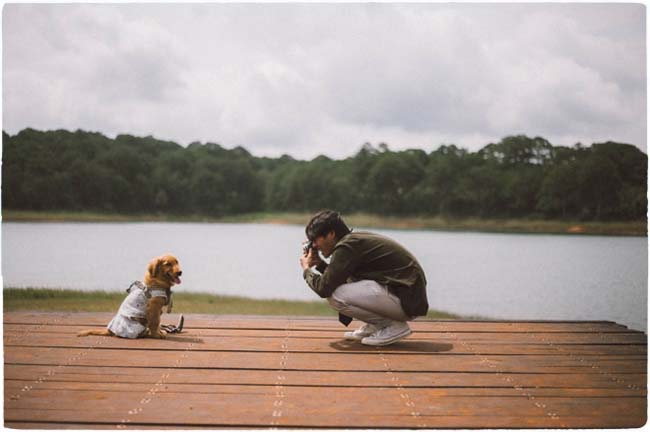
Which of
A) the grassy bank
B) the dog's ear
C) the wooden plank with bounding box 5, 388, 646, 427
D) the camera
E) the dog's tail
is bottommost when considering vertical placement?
the grassy bank

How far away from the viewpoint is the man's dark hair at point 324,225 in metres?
4.27

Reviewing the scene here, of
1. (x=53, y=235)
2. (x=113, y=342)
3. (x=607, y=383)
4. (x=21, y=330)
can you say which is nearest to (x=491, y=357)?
(x=607, y=383)

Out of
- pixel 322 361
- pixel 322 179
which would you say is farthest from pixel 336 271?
pixel 322 179

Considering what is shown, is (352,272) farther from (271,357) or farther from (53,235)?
(53,235)

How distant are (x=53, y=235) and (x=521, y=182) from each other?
9.81 m

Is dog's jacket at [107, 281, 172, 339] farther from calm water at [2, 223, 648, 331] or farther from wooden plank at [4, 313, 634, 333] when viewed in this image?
calm water at [2, 223, 648, 331]

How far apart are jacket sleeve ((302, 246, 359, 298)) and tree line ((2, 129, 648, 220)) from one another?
4.52 metres

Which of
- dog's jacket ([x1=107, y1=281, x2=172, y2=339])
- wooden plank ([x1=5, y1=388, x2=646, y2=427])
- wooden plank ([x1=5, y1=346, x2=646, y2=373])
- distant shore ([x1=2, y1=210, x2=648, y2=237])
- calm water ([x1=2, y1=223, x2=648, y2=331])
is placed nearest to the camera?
wooden plank ([x1=5, y1=388, x2=646, y2=427])

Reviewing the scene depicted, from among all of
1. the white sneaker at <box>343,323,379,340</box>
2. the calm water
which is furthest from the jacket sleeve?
the calm water

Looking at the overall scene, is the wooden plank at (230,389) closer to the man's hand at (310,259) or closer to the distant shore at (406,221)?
the man's hand at (310,259)

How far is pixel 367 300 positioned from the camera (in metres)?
4.28

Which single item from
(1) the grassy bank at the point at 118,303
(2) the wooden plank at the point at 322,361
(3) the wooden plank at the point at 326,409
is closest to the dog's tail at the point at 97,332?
(2) the wooden plank at the point at 322,361

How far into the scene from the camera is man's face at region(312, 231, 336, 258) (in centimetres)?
431

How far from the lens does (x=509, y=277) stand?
56.7ft
